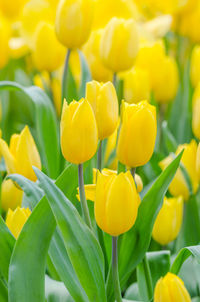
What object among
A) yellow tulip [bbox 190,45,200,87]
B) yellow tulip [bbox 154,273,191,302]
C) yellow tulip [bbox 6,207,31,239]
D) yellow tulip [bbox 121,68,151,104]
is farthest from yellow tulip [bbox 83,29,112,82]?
yellow tulip [bbox 154,273,191,302]

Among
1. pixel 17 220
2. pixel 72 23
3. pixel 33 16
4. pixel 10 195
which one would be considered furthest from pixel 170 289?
pixel 33 16

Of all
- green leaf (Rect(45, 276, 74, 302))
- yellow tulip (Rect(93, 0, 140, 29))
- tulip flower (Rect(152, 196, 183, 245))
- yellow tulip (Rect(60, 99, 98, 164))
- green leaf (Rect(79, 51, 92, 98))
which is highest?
yellow tulip (Rect(93, 0, 140, 29))

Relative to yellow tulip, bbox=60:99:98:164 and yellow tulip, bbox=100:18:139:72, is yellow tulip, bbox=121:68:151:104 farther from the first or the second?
yellow tulip, bbox=60:99:98:164

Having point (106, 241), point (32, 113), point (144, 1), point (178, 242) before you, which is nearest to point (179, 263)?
point (106, 241)

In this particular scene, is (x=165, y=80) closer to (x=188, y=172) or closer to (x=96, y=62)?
(x=96, y=62)

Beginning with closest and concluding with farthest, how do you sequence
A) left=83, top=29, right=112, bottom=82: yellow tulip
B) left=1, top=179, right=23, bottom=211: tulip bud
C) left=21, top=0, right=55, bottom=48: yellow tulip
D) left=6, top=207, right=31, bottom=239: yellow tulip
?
left=6, top=207, right=31, bottom=239: yellow tulip
left=1, top=179, right=23, bottom=211: tulip bud
left=83, top=29, right=112, bottom=82: yellow tulip
left=21, top=0, right=55, bottom=48: yellow tulip

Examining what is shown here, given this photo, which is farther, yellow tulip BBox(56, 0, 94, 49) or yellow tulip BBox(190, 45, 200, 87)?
yellow tulip BBox(190, 45, 200, 87)
